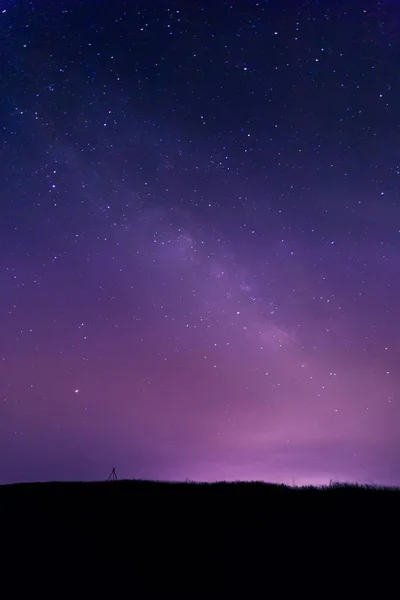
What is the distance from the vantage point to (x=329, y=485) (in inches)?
423

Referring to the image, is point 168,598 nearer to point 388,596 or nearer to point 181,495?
point 388,596

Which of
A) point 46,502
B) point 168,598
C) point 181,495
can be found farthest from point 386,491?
point 46,502

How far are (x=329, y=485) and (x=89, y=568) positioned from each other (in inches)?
226

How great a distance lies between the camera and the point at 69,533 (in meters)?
9.42

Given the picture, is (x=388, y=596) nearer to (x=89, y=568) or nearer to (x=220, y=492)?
(x=89, y=568)

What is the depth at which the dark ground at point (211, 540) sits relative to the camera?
6949 millimetres

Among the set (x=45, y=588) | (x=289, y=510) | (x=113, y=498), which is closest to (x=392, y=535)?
(x=289, y=510)

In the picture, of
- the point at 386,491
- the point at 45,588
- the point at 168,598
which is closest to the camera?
the point at 168,598

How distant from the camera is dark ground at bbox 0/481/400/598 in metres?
6.95

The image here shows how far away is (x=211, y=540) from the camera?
27.6ft

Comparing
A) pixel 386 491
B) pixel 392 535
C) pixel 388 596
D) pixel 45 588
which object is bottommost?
pixel 45 588

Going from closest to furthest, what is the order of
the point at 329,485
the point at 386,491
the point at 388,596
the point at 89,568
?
the point at 388,596 → the point at 89,568 → the point at 386,491 → the point at 329,485

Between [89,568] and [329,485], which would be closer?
[89,568]

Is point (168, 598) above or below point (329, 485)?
below
